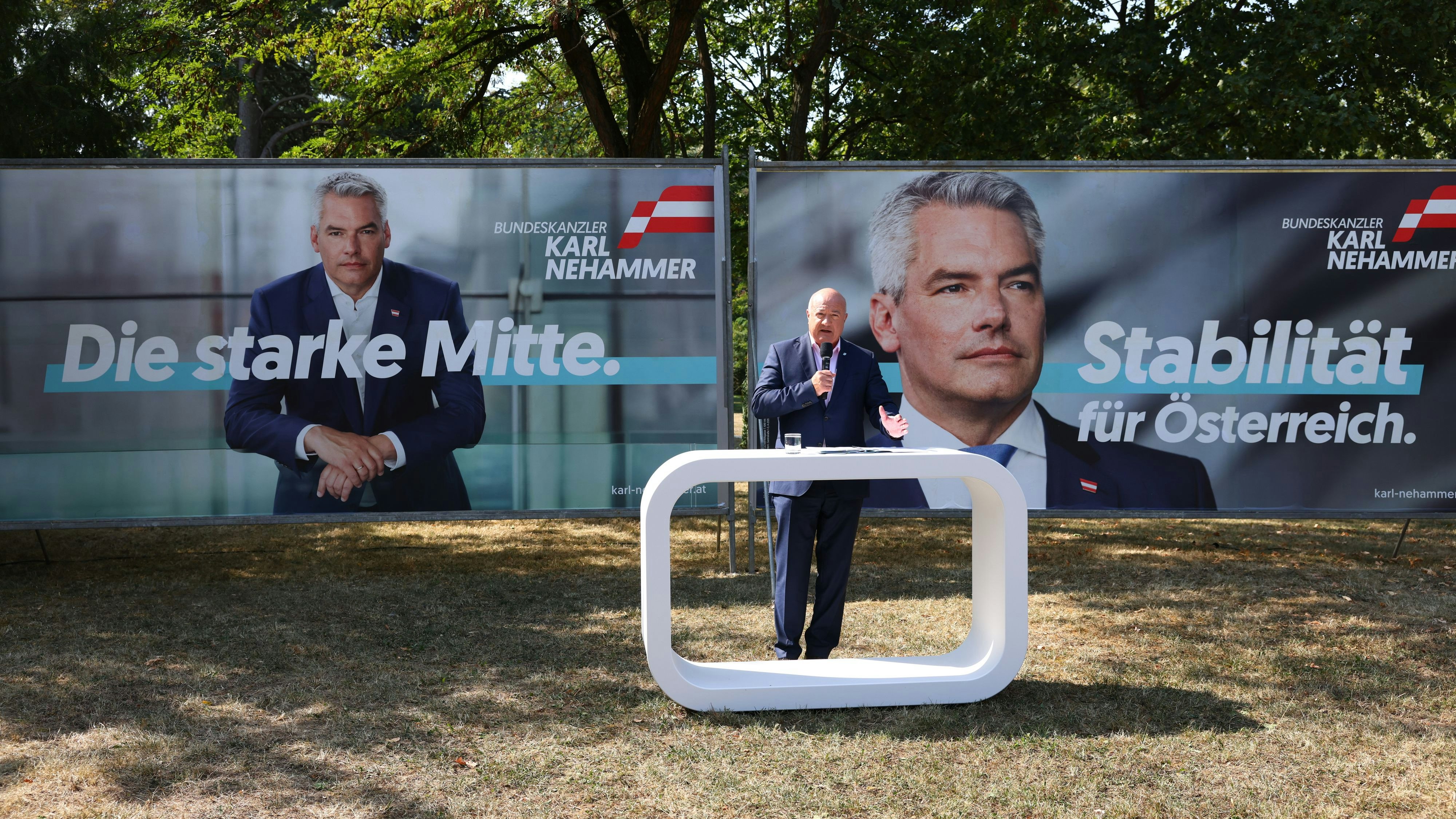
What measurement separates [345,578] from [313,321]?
188 cm

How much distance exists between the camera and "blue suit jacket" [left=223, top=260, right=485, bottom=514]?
7.54 meters

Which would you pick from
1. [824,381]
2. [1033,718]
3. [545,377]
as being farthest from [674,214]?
[1033,718]

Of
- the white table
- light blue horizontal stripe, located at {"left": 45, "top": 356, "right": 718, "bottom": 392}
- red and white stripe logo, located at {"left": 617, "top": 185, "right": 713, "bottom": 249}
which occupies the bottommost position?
the white table

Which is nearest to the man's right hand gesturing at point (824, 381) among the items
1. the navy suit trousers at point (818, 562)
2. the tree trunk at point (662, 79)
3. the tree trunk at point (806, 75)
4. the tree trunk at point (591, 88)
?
the navy suit trousers at point (818, 562)

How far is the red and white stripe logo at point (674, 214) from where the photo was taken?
303 inches

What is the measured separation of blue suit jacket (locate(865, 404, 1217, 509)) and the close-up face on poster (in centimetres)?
1

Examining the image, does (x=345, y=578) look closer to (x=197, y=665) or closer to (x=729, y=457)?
(x=197, y=665)

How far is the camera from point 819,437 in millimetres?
5434

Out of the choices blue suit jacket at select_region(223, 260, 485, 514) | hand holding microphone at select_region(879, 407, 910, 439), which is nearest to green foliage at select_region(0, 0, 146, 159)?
blue suit jacket at select_region(223, 260, 485, 514)

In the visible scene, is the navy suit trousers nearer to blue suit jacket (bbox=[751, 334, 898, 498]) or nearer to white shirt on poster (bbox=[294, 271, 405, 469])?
blue suit jacket (bbox=[751, 334, 898, 498])

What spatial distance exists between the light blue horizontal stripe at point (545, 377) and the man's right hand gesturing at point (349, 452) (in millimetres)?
693

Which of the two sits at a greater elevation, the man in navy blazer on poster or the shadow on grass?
the man in navy blazer on poster

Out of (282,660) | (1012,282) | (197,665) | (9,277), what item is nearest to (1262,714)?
(1012,282)

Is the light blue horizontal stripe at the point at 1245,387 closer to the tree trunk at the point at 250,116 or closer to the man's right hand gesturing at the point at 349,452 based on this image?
the man's right hand gesturing at the point at 349,452
